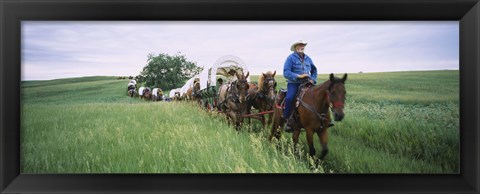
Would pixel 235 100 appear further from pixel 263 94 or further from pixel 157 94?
pixel 157 94

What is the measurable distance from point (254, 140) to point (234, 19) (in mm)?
1333

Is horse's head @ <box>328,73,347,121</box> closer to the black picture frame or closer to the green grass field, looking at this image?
the green grass field

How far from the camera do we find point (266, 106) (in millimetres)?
4805

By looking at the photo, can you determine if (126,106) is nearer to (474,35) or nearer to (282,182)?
(282,182)

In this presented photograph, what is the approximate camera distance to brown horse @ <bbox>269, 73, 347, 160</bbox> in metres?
4.04

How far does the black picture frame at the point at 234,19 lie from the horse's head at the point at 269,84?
2.18 feet

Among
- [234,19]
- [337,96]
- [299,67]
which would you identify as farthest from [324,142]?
[234,19]

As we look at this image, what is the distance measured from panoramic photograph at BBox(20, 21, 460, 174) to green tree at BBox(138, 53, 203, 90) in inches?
0.4

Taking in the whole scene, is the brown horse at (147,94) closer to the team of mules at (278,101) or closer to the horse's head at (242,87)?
the team of mules at (278,101)

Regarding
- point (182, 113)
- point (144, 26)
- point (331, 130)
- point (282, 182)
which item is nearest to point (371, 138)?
point (331, 130)

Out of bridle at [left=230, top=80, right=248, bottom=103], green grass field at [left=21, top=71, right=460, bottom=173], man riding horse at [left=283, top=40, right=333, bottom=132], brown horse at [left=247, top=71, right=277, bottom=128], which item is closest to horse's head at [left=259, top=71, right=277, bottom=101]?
brown horse at [left=247, top=71, right=277, bottom=128]

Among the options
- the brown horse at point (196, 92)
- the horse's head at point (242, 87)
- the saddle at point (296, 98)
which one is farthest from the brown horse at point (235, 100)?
the saddle at point (296, 98)

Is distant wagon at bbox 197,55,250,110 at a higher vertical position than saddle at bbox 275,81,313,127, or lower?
higher

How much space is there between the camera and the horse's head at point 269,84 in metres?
4.56
